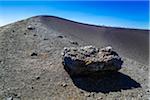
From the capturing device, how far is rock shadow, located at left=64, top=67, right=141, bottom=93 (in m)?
13.7

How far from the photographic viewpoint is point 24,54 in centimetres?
1709

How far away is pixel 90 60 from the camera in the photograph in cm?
1385

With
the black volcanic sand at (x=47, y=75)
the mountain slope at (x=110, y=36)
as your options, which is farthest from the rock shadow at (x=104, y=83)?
the mountain slope at (x=110, y=36)

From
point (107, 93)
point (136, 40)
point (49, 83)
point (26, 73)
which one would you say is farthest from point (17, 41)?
point (136, 40)

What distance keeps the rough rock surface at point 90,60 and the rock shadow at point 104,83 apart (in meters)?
0.35

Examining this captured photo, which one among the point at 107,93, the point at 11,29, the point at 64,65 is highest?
the point at 11,29

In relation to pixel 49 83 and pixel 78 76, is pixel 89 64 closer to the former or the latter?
pixel 78 76

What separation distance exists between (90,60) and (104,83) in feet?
3.96

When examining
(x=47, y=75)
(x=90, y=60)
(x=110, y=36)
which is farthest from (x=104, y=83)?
(x=110, y=36)

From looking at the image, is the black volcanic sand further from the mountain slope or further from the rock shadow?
the mountain slope

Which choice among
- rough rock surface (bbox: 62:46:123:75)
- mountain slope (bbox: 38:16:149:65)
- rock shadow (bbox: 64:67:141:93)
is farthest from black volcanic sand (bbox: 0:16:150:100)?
mountain slope (bbox: 38:16:149:65)

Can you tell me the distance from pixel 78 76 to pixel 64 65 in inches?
38.5

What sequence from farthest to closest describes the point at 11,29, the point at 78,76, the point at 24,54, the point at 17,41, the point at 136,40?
the point at 136,40 < the point at 11,29 < the point at 17,41 < the point at 24,54 < the point at 78,76

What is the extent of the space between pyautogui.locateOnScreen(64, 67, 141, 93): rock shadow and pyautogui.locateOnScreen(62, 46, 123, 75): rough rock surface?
13.6 inches
